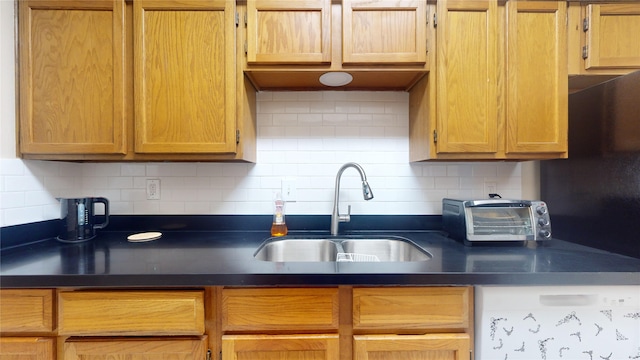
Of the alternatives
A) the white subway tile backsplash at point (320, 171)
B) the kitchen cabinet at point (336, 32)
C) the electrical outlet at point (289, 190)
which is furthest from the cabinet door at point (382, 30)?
the electrical outlet at point (289, 190)

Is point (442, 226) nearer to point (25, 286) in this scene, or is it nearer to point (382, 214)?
point (382, 214)

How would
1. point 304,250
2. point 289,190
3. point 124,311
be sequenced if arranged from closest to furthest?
1. point 124,311
2. point 304,250
3. point 289,190

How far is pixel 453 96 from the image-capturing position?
1.24 meters

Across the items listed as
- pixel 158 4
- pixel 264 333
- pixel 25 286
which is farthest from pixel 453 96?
pixel 25 286

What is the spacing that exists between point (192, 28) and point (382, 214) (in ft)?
4.32

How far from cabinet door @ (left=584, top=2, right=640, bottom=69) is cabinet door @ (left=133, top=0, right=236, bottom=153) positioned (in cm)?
162

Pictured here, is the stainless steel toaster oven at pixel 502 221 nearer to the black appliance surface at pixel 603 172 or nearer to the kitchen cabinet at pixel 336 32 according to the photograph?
the black appliance surface at pixel 603 172

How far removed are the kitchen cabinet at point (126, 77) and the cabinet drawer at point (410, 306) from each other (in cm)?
85

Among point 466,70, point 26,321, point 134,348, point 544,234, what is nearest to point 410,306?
point 544,234

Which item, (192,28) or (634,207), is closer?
(634,207)

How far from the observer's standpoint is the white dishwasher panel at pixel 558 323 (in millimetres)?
902

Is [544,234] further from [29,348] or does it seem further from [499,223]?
[29,348]

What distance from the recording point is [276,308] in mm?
903

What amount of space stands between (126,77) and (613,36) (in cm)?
220
